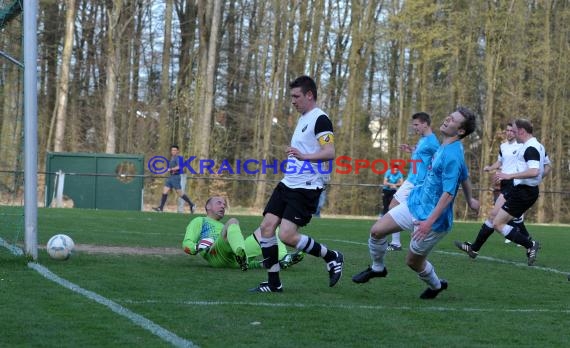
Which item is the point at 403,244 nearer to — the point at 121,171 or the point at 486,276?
the point at 486,276

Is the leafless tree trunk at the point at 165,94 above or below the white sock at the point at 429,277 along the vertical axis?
above

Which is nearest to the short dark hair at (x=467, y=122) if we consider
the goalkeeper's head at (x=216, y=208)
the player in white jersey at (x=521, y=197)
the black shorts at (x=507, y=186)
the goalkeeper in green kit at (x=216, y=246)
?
the goalkeeper in green kit at (x=216, y=246)

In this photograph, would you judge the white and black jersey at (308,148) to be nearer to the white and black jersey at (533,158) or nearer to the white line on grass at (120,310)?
the white line on grass at (120,310)

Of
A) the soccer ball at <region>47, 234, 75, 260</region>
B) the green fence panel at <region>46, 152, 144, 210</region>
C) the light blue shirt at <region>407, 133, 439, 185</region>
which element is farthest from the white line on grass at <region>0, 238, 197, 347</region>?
the green fence panel at <region>46, 152, 144, 210</region>

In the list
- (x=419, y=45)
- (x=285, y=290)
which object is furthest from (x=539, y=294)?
(x=419, y=45)

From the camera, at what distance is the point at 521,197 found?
41.3 ft

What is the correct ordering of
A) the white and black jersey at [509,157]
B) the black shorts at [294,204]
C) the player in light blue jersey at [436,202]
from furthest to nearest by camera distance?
the white and black jersey at [509,157], the black shorts at [294,204], the player in light blue jersey at [436,202]

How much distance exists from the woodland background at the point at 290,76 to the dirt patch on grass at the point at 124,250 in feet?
73.9

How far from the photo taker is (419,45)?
38531 millimetres

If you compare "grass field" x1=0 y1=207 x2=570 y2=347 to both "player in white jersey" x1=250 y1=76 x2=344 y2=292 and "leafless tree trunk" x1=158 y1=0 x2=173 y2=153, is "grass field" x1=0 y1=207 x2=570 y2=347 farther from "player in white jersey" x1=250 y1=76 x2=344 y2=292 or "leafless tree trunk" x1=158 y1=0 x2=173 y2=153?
"leafless tree trunk" x1=158 y1=0 x2=173 y2=153

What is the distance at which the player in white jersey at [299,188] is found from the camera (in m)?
8.06

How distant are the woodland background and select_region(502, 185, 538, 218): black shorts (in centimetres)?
2322

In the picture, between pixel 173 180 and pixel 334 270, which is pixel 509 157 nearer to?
pixel 334 270

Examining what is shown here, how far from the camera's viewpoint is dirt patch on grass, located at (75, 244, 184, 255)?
11.8 metres
